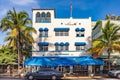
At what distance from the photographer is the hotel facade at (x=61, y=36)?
47.8 meters

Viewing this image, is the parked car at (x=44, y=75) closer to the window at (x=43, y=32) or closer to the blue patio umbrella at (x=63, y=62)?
the blue patio umbrella at (x=63, y=62)

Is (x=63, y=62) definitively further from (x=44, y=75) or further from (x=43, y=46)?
(x=44, y=75)

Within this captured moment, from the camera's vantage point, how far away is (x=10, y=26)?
43.0 m

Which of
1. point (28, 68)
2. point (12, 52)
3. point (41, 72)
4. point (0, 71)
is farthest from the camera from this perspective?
point (12, 52)

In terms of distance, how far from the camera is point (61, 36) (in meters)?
48.3

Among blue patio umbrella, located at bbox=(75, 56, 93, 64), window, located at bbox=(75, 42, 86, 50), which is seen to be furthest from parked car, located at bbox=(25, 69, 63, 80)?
window, located at bbox=(75, 42, 86, 50)

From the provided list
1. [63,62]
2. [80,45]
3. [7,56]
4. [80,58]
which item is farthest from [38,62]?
[7,56]

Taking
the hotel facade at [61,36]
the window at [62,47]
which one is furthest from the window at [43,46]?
the window at [62,47]

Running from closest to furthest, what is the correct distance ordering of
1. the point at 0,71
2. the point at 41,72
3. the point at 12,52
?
the point at 41,72 → the point at 0,71 → the point at 12,52

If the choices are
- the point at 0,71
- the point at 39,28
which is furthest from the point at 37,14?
the point at 0,71

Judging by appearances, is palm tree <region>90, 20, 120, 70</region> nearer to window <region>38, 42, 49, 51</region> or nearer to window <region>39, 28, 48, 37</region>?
window <region>38, 42, 49, 51</region>

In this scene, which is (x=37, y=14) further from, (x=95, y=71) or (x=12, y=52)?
(x=95, y=71)

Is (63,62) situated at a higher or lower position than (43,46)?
lower

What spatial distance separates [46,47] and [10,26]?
26.7 ft
